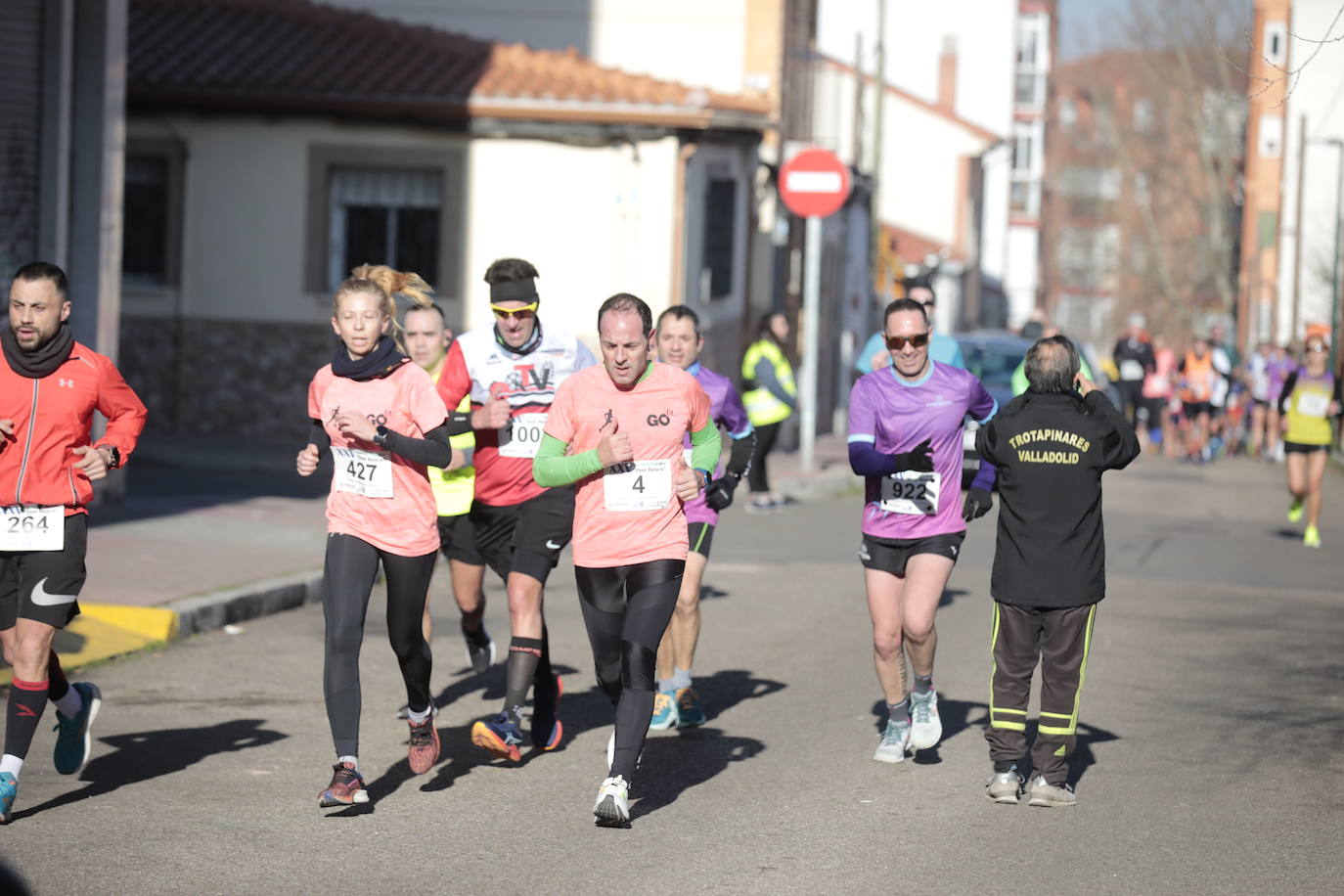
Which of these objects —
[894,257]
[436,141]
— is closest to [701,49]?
[436,141]

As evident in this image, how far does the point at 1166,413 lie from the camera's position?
30500 mm

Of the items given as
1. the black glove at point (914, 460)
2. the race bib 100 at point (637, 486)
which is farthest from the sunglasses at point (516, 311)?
the black glove at point (914, 460)

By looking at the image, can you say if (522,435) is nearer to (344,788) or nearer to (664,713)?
(664,713)

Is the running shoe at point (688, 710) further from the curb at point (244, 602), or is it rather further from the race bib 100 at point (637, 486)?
the curb at point (244, 602)

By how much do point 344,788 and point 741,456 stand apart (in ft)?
8.45

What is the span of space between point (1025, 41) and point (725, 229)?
6873 cm

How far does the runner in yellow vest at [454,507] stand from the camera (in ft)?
27.3

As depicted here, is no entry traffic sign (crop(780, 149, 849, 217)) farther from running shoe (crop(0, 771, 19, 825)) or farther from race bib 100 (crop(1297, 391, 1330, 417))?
running shoe (crop(0, 771, 19, 825))

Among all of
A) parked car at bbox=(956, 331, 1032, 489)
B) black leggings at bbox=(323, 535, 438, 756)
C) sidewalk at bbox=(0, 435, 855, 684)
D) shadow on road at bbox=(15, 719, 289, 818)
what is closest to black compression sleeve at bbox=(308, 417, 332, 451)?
black leggings at bbox=(323, 535, 438, 756)

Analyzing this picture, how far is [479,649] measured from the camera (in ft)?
30.0

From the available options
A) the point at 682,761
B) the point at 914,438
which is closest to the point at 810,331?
the point at 914,438

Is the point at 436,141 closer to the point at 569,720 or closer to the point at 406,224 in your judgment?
the point at 406,224

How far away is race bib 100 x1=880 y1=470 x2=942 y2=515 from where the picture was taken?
7879 millimetres

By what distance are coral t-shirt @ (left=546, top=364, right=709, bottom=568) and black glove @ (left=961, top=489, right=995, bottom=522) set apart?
1.29 metres
